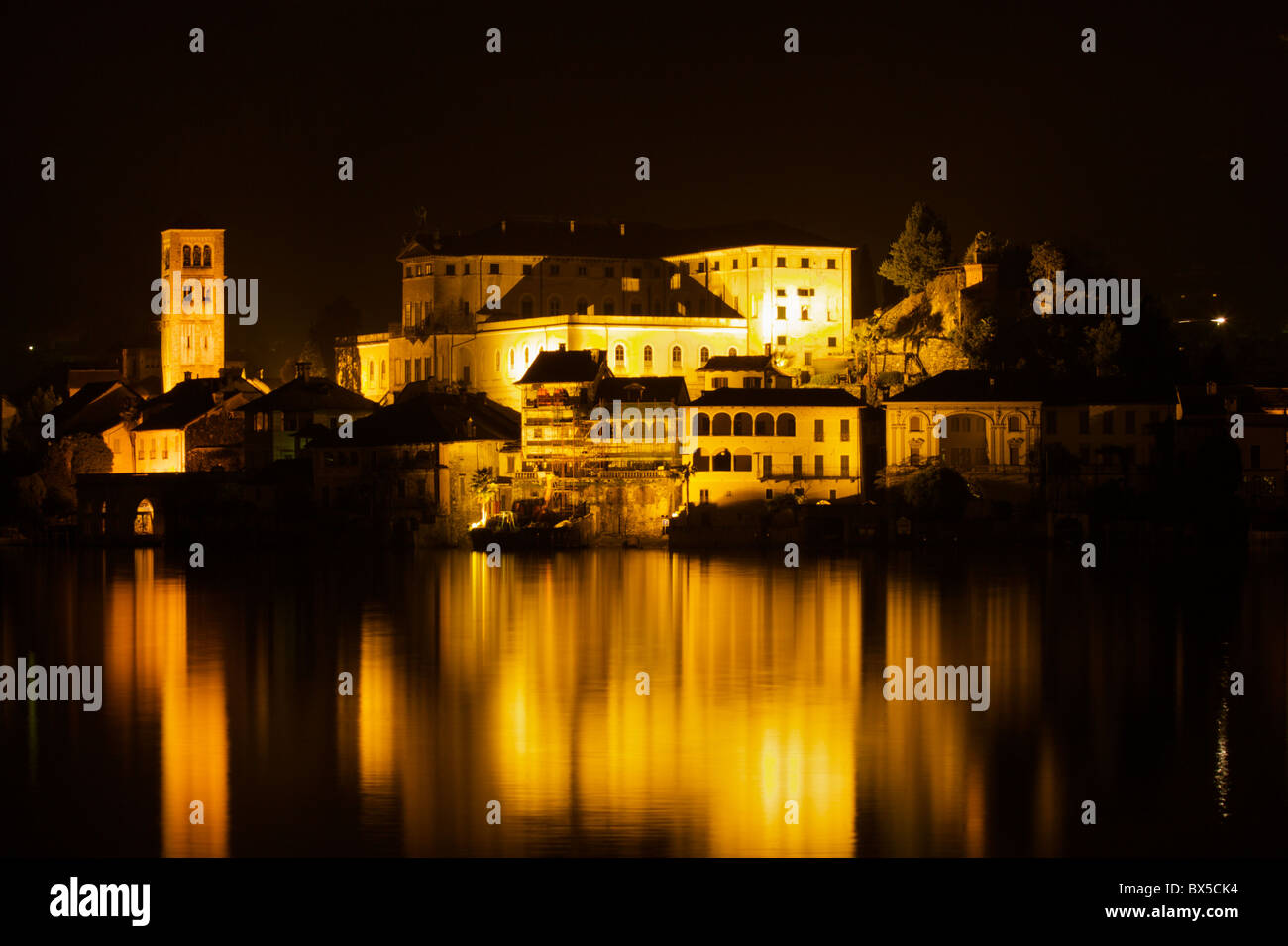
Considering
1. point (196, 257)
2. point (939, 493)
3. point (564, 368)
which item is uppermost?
point (196, 257)

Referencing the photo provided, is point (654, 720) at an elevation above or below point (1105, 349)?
below

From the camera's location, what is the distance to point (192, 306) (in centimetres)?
8975

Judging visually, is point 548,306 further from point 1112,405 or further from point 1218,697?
point 1218,697

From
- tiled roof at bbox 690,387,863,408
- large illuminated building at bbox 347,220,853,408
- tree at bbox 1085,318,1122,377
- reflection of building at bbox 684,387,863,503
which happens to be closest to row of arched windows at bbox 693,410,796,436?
reflection of building at bbox 684,387,863,503

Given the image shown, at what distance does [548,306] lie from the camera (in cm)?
7712

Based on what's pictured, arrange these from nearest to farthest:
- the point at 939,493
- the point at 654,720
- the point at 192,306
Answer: the point at 654,720
the point at 939,493
the point at 192,306

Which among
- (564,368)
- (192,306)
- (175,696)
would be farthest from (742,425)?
(192,306)

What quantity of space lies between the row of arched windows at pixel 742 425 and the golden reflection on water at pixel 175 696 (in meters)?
17.6

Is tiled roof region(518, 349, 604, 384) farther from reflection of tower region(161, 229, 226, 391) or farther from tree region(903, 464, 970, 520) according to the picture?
reflection of tower region(161, 229, 226, 391)

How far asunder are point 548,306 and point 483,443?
16.0m

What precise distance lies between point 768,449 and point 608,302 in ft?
68.2

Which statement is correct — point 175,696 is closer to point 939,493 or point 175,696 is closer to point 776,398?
point 939,493

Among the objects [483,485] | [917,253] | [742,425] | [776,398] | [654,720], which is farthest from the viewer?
[917,253]
